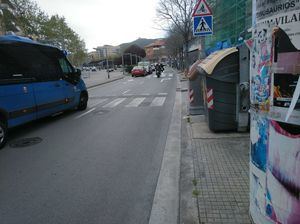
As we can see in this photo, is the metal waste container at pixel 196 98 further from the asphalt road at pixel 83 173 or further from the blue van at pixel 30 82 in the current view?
the blue van at pixel 30 82

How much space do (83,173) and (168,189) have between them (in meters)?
1.54

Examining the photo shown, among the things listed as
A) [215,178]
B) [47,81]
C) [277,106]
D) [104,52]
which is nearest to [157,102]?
[47,81]

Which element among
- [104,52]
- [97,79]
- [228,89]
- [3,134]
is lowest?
[97,79]

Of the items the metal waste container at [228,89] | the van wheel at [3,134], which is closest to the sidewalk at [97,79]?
the van wheel at [3,134]

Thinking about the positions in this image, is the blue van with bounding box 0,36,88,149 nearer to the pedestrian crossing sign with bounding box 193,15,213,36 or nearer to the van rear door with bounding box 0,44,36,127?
the van rear door with bounding box 0,44,36,127

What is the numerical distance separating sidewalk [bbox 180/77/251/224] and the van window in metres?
4.54

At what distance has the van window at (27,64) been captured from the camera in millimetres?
6671

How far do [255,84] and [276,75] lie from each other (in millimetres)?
313

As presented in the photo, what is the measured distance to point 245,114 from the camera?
20.0ft

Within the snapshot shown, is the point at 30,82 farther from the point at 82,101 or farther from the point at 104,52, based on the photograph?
the point at 104,52

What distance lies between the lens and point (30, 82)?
7.45 m

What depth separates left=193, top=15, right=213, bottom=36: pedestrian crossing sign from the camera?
7813 mm

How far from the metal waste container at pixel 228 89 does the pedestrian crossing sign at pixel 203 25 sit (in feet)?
6.74

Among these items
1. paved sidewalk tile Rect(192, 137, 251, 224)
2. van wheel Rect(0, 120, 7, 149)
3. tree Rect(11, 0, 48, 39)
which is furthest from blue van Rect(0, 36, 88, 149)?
tree Rect(11, 0, 48, 39)
